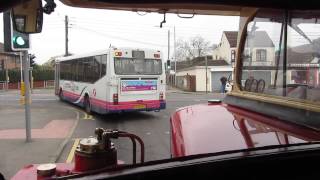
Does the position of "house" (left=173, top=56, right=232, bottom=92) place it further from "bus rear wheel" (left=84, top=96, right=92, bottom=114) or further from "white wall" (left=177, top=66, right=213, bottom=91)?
"bus rear wheel" (left=84, top=96, right=92, bottom=114)

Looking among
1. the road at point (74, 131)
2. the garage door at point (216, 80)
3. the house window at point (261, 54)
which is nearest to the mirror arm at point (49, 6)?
the house window at point (261, 54)

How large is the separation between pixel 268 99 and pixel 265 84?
12.0 inches

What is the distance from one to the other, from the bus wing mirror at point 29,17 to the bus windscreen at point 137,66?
51.8 feet

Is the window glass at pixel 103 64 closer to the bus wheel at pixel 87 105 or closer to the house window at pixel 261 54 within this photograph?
the bus wheel at pixel 87 105

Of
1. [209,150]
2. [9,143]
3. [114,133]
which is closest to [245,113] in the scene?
[209,150]

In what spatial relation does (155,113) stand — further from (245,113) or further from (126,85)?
(245,113)

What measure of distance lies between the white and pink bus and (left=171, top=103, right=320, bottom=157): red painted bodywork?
14.0m

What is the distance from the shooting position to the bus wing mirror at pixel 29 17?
210 cm

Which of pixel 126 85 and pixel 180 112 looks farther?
pixel 126 85

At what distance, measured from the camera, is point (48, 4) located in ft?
7.16

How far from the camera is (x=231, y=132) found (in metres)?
3.26

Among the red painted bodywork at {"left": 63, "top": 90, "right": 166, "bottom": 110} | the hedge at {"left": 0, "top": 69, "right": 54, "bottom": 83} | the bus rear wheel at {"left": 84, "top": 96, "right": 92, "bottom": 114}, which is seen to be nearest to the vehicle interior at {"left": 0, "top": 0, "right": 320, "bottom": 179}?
the red painted bodywork at {"left": 63, "top": 90, "right": 166, "bottom": 110}

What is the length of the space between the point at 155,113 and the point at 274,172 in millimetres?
18472

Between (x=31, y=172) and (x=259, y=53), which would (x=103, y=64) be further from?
(x=31, y=172)
